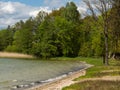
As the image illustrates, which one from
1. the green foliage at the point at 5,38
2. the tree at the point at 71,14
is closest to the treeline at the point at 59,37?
the tree at the point at 71,14

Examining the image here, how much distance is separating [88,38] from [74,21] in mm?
12653

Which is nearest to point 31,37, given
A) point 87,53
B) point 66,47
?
point 66,47

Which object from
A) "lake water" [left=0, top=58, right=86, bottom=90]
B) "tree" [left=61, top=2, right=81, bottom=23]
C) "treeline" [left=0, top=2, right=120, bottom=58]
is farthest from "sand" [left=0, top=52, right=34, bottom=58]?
"lake water" [left=0, top=58, right=86, bottom=90]

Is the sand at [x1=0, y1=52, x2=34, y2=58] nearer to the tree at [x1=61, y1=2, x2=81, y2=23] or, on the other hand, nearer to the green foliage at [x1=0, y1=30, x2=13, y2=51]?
the green foliage at [x1=0, y1=30, x2=13, y2=51]

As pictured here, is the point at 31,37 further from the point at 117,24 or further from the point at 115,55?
the point at 117,24

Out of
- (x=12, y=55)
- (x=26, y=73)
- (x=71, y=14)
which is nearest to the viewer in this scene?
(x=26, y=73)

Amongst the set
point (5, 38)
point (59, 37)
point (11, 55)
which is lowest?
point (11, 55)

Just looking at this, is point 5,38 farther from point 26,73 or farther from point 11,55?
point 26,73

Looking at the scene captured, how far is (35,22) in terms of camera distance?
12581cm

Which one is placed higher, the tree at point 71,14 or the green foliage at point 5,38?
the tree at point 71,14

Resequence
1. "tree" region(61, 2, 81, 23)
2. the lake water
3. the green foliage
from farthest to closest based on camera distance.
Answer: the green foliage → "tree" region(61, 2, 81, 23) → the lake water

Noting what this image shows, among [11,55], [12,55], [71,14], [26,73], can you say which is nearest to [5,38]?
[11,55]

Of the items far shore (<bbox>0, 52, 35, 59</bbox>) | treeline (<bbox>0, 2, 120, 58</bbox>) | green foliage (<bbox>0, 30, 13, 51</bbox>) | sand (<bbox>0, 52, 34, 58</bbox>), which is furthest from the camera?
green foliage (<bbox>0, 30, 13, 51</bbox>)

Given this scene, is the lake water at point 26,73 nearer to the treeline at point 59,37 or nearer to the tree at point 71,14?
the treeline at point 59,37
